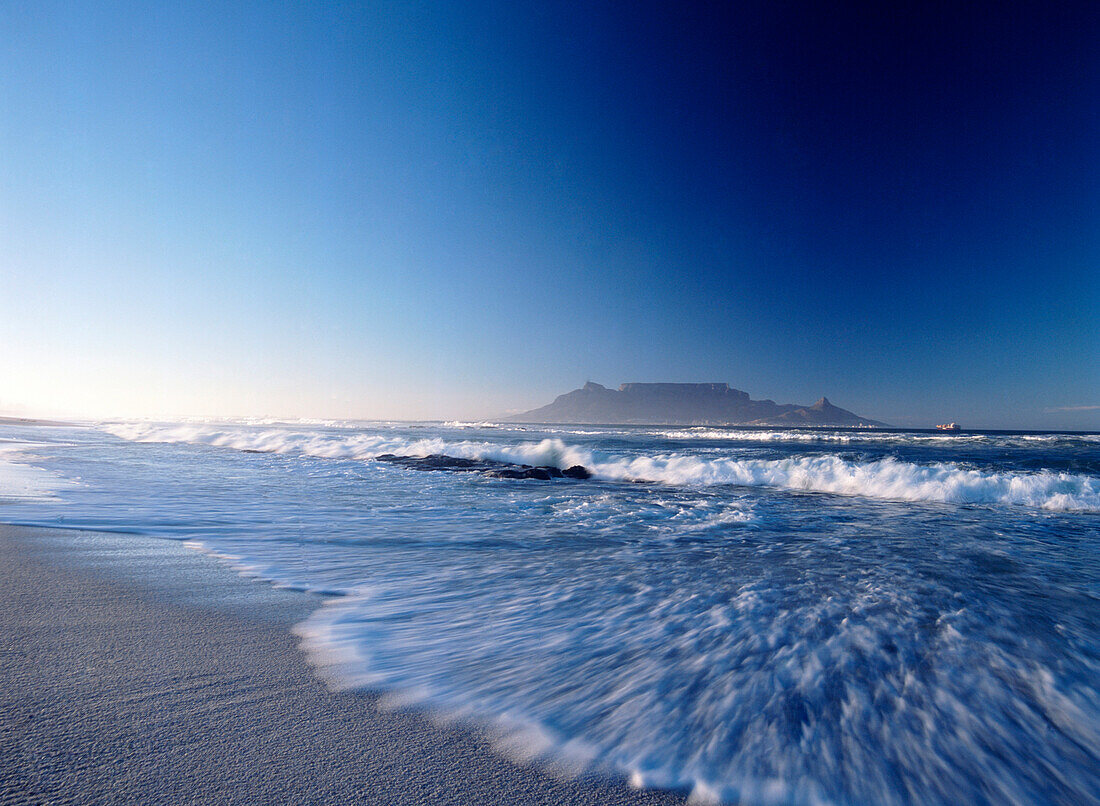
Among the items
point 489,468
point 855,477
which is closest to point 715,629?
point 855,477

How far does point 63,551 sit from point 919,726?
7.11 meters

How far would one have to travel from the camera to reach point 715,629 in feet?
11.7

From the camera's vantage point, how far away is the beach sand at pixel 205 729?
172 centimetres

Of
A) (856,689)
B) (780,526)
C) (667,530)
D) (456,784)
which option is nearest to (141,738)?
(456,784)

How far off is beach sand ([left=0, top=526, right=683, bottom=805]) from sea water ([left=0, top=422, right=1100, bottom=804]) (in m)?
0.20

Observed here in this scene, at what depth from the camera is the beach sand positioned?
172 centimetres

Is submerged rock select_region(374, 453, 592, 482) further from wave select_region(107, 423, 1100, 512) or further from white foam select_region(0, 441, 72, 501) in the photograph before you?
white foam select_region(0, 441, 72, 501)

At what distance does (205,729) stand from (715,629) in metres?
2.95

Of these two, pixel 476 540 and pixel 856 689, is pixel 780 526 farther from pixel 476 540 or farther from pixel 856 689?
pixel 856 689

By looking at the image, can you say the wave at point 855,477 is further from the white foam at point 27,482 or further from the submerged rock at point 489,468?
the white foam at point 27,482

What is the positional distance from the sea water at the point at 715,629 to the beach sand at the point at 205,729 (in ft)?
0.65

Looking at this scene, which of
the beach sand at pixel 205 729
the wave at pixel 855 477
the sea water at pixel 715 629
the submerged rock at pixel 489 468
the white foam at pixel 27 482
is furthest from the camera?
the submerged rock at pixel 489 468

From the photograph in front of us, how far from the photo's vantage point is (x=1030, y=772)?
2092 millimetres

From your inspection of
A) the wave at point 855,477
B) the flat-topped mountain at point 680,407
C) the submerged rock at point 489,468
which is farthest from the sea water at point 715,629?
the flat-topped mountain at point 680,407
